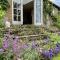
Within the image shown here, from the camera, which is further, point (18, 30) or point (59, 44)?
point (18, 30)

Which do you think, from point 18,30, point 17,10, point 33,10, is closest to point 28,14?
point 33,10

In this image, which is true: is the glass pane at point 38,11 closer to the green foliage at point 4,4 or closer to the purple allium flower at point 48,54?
the green foliage at point 4,4

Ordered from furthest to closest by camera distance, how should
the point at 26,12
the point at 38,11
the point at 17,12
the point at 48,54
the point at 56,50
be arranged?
the point at 26,12, the point at 38,11, the point at 17,12, the point at 56,50, the point at 48,54

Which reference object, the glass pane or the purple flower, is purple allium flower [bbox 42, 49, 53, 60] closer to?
the purple flower

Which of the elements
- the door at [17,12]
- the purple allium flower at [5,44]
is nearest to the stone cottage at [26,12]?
the door at [17,12]

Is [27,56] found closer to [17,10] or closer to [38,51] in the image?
[38,51]

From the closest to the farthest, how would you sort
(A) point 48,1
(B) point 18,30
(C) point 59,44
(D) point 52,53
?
1. (D) point 52,53
2. (C) point 59,44
3. (B) point 18,30
4. (A) point 48,1

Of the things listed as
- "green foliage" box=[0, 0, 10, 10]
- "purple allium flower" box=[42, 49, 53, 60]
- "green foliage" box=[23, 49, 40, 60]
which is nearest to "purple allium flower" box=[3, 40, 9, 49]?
"green foliage" box=[23, 49, 40, 60]

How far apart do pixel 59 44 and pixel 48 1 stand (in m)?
10.9

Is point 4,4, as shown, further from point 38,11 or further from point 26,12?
point 26,12

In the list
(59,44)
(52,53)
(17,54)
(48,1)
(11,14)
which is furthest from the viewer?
(48,1)

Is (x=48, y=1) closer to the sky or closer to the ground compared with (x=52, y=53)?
closer to the sky

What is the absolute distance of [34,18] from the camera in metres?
15.7

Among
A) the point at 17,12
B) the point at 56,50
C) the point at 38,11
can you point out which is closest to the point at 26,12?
the point at 38,11
